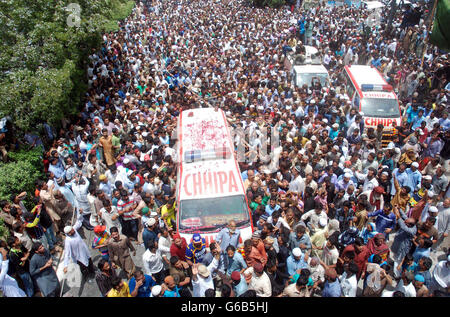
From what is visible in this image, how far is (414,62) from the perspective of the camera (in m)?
15.6

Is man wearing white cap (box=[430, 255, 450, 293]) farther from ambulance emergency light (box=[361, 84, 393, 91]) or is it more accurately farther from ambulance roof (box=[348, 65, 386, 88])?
ambulance roof (box=[348, 65, 386, 88])

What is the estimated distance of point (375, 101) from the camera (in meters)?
11.5

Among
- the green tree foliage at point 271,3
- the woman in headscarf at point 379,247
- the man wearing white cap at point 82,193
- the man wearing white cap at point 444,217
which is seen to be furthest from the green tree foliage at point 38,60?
the green tree foliage at point 271,3

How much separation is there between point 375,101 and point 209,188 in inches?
298

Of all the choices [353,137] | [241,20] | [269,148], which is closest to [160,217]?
[269,148]

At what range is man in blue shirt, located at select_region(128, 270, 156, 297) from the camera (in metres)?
5.05

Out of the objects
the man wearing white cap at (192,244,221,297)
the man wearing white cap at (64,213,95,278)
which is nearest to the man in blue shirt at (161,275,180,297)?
the man wearing white cap at (192,244,221,297)

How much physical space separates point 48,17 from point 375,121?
1185 centimetres

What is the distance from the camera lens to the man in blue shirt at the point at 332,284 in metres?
4.86

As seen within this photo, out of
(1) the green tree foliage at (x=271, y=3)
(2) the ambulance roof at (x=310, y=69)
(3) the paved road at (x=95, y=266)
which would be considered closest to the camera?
(3) the paved road at (x=95, y=266)

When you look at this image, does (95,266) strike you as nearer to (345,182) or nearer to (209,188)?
(209,188)

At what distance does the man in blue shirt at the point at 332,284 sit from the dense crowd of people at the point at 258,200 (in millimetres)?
16

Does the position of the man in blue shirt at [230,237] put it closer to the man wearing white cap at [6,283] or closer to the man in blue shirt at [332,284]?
the man in blue shirt at [332,284]

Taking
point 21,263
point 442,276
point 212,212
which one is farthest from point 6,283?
point 442,276
